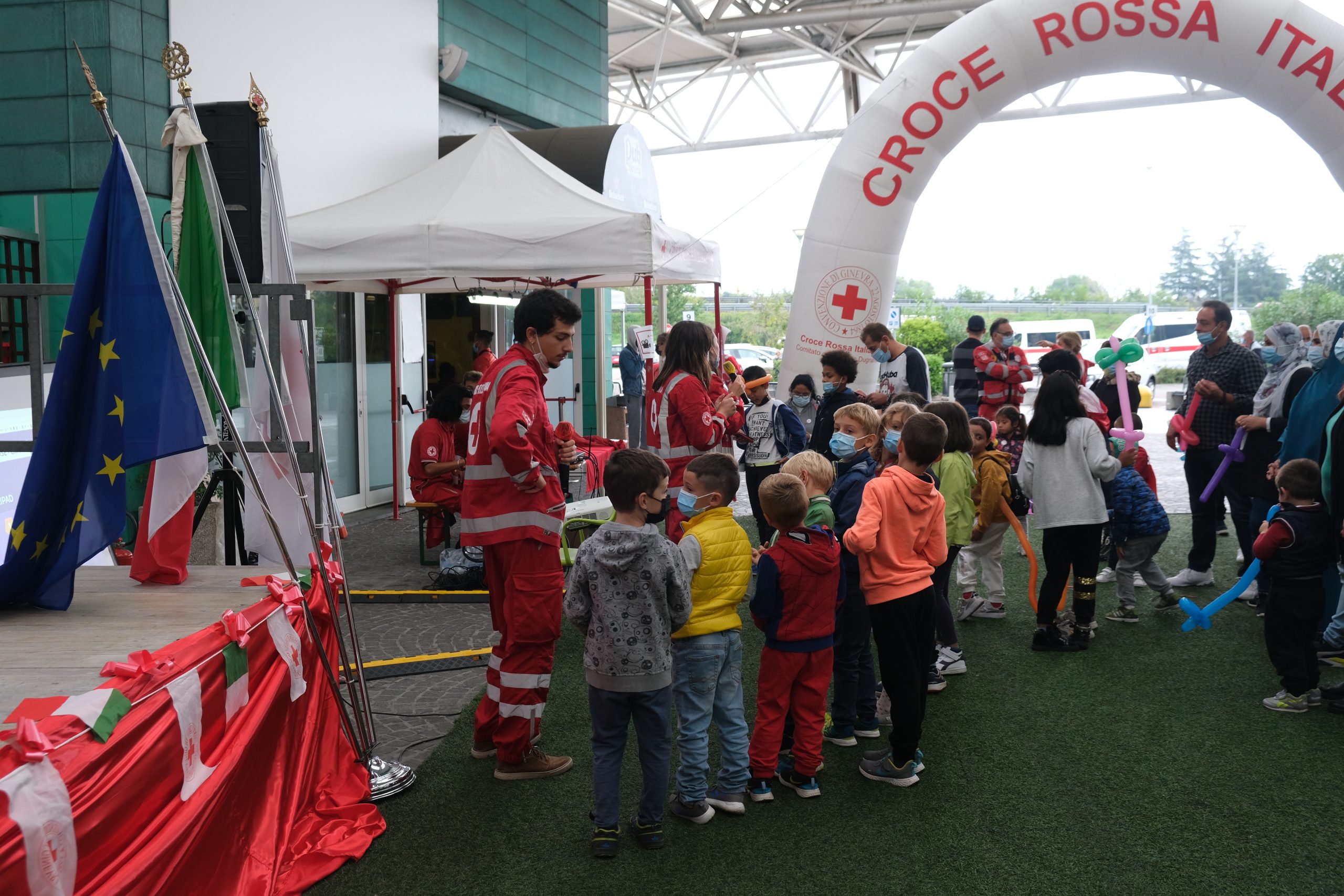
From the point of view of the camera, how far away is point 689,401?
5.38 metres

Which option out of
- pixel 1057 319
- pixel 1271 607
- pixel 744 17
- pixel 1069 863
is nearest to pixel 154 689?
pixel 1069 863

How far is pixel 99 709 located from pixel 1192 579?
6412 millimetres

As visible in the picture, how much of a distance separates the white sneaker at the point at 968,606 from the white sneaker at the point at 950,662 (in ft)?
3.31

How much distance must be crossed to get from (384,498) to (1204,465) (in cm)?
733

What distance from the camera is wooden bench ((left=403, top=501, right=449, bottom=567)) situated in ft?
24.0

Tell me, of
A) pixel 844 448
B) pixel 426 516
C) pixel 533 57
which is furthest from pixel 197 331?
pixel 533 57

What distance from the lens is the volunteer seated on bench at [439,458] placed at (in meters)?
7.29

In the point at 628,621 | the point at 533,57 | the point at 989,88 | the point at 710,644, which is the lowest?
the point at 710,644

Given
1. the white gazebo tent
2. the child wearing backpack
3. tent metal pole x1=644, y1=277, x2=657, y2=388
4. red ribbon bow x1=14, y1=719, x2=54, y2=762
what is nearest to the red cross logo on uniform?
the white gazebo tent

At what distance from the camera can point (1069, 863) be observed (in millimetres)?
3268

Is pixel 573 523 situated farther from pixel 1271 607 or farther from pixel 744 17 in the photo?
pixel 744 17

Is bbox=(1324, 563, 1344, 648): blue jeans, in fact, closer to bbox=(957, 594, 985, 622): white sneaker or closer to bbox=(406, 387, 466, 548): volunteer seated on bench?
bbox=(957, 594, 985, 622): white sneaker

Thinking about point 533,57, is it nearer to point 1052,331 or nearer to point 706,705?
point 706,705

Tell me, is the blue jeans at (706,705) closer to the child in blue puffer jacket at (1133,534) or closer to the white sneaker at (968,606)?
the white sneaker at (968,606)
